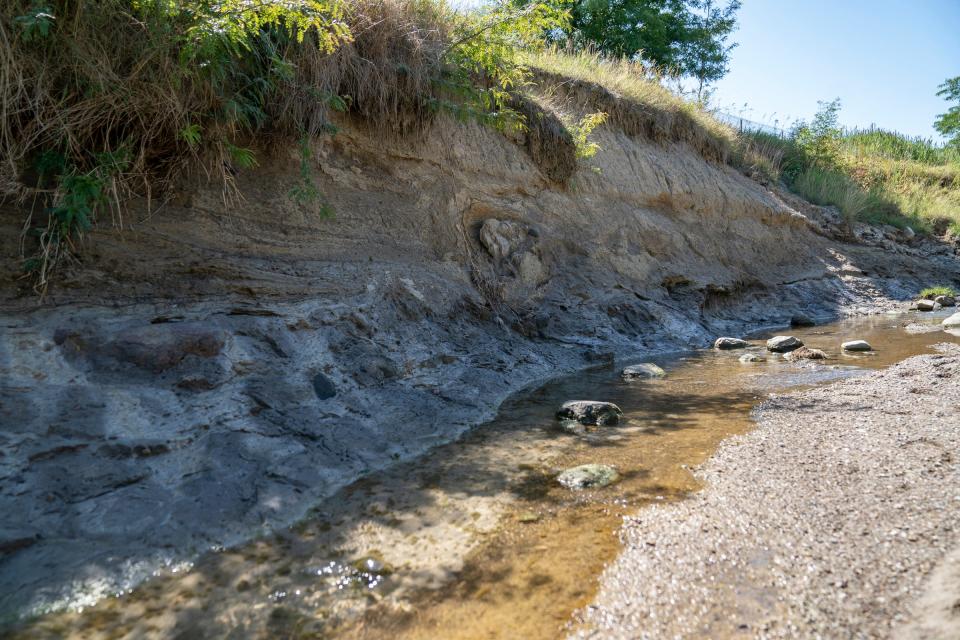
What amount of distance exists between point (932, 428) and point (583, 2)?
1523cm

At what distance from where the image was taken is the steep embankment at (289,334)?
247 cm

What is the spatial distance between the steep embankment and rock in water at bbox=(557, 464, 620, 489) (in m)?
0.95

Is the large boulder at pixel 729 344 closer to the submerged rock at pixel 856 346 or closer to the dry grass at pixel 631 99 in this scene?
the submerged rock at pixel 856 346

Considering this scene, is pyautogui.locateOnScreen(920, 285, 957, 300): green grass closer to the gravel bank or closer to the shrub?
the gravel bank

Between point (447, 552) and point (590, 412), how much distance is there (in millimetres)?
1828

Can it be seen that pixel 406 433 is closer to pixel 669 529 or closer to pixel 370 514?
pixel 370 514

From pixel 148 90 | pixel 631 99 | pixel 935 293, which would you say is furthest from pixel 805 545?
pixel 935 293

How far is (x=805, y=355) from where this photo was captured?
5945mm

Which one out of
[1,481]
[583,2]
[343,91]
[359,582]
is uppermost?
[583,2]

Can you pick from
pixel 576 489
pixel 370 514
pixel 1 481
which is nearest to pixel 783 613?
pixel 576 489

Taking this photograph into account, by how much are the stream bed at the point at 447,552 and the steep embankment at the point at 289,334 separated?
195mm

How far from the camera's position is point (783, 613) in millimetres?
1731

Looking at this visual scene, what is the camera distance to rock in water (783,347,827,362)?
5.89 meters

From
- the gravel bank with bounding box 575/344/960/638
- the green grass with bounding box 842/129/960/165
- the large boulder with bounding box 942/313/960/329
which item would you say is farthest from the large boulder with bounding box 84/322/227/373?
the green grass with bounding box 842/129/960/165
